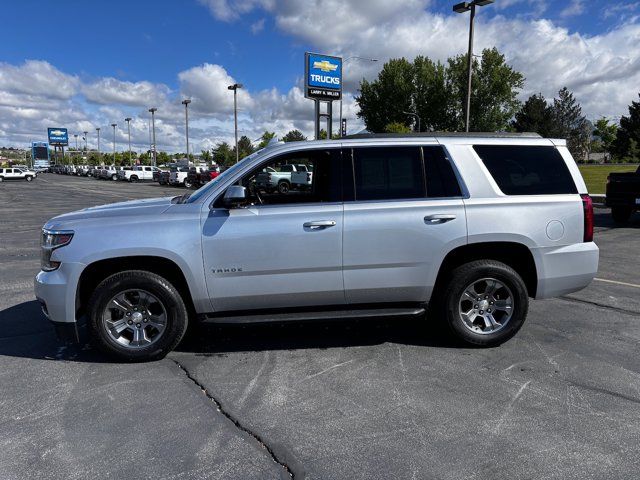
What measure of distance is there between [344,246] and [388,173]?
2.56 feet

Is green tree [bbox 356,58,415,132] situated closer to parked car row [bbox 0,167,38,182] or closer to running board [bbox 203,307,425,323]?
parked car row [bbox 0,167,38,182]

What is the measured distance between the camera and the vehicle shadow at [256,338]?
14.5 feet

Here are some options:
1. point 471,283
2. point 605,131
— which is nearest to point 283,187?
point 471,283

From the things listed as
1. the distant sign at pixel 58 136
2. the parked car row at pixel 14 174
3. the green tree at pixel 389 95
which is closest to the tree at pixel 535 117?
the green tree at pixel 389 95

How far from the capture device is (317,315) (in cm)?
421

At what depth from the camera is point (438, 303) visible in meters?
4.44

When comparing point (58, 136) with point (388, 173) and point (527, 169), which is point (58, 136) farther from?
point (527, 169)

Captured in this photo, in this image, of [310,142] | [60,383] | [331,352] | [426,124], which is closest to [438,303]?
[331,352]

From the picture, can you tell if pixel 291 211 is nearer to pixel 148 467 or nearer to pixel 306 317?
pixel 306 317

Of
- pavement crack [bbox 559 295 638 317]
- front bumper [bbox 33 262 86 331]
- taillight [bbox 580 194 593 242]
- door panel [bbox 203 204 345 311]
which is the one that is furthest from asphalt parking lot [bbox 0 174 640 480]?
taillight [bbox 580 194 593 242]

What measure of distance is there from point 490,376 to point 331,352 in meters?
1.37

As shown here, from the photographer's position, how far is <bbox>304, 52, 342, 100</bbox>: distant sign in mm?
34594

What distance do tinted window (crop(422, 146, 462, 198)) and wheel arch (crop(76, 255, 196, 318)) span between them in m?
2.31

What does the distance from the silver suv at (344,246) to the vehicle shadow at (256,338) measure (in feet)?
0.91
